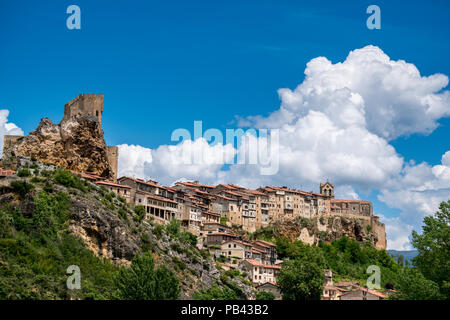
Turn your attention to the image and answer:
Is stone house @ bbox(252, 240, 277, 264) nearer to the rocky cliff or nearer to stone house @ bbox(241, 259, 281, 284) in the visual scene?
stone house @ bbox(241, 259, 281, 284)

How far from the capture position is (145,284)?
4569cm

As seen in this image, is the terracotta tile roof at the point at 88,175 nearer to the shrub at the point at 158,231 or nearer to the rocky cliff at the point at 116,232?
the rocky cliff at the point at 116,232

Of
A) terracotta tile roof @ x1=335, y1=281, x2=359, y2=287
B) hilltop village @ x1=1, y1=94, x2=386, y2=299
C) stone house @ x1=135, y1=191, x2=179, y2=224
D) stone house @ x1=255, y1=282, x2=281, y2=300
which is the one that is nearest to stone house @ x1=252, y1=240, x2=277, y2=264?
hilltop village @ x1=1, y1=94, x2=386, y2=299

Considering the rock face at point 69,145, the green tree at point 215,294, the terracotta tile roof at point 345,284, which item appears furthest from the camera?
the terracotta tile roof at point 345,284

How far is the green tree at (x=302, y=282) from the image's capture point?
229ft

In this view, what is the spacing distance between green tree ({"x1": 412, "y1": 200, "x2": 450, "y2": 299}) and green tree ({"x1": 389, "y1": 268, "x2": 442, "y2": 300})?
1.82 m

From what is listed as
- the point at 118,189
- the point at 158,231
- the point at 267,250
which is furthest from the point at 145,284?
the point at 267,250

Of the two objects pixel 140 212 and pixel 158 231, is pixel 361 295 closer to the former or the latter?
pixel 158 231

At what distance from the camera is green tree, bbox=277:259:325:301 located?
69.8 m

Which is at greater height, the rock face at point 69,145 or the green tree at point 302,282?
the rock face at point 69,145

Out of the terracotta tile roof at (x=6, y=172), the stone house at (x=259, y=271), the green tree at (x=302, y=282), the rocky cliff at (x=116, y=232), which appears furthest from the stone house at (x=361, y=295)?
the terracotta tile roof at (x=6, y=172)

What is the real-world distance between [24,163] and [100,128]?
16221mm

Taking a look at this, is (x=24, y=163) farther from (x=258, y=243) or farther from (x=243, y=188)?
(x=243, y=188)

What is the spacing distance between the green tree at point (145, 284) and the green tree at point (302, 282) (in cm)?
2682
